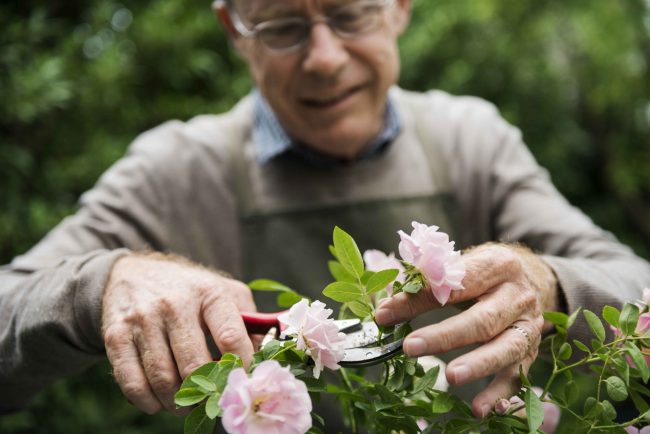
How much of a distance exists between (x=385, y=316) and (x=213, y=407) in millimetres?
229

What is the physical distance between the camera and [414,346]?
0.80m

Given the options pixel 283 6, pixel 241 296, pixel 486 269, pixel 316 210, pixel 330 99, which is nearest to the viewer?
pixel 486 269

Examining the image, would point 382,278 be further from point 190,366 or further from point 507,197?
point 507,197

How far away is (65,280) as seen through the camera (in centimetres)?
115

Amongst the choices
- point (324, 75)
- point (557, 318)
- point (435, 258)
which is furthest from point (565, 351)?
point (324, 75)

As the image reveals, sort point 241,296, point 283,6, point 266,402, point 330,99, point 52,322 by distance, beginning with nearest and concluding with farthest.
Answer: point 266,402 < point 241,296 < point 52,322 < point 283,6 < point 330,99

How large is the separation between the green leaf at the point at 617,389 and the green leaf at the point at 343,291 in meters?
0.32

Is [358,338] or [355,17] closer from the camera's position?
[358,338]

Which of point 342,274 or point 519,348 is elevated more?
point 342,274

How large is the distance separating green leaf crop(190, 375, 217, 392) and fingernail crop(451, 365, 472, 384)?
0.92 ft

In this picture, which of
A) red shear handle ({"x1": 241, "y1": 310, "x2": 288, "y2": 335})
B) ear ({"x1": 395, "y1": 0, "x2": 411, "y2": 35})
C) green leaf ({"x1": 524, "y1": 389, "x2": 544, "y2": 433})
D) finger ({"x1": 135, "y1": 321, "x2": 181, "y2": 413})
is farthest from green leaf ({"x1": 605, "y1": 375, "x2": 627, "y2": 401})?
ear ({"x1": 395, "y1": 0, "x2": 411, "y2": 35})

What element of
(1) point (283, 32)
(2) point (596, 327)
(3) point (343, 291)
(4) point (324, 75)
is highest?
(1) point (283, 32)

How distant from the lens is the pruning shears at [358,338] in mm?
848

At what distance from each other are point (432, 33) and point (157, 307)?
213 cm
